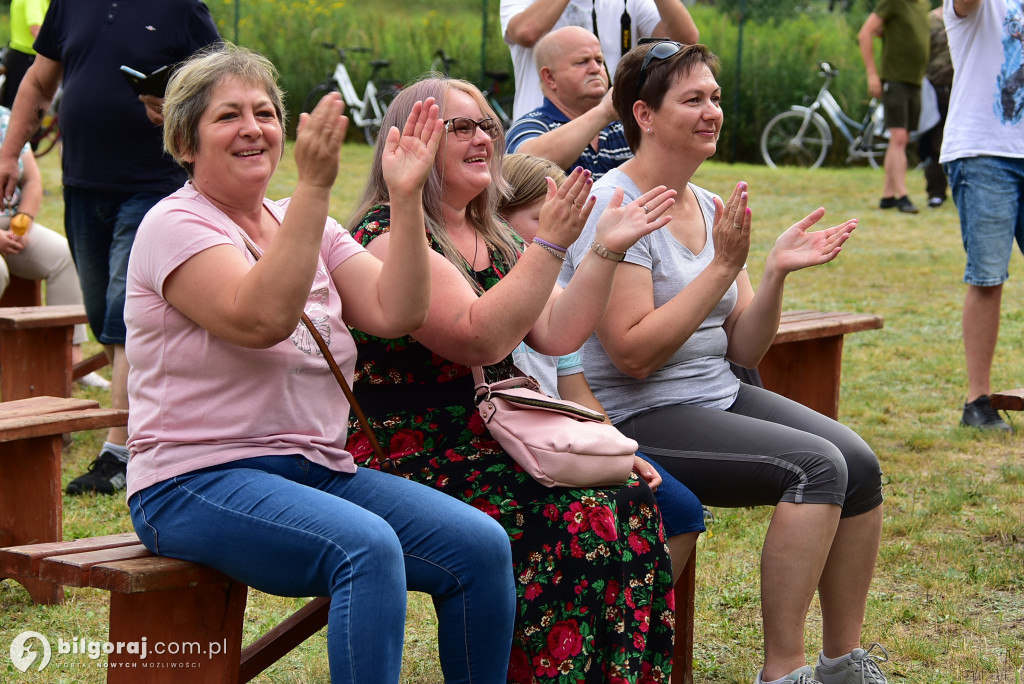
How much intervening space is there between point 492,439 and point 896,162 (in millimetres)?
8699

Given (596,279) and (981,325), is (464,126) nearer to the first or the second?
(596,279)

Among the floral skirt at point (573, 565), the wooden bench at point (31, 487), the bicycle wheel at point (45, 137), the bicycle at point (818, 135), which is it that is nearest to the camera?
the floral skirt at point (573, 565)

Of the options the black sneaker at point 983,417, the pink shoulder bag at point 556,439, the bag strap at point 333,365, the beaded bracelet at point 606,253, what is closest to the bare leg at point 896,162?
the black sneaker at point 983,417

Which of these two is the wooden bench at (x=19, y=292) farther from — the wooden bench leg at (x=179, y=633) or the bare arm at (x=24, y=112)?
the wooden bench leg at (x=179, y=633)

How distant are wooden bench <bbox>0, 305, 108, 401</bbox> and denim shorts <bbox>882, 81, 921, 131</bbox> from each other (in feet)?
25.5

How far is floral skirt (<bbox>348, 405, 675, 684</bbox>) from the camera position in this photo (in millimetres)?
2312

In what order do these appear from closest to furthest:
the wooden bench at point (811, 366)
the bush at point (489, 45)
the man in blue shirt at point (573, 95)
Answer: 1. the man in blue shirt at point (573, 95)
2. the wooden bench at point (811, 366)
3. the bush at point (489, 45)

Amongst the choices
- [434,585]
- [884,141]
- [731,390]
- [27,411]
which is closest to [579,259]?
[731,390]

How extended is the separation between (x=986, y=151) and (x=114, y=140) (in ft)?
10.5

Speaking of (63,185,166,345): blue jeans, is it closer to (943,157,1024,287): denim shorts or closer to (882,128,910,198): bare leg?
(943,157,1024,287): denim shorts

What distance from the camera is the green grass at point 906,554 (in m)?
2.97

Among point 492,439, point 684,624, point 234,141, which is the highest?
point 234,141

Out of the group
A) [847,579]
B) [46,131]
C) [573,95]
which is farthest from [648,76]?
[46,131]

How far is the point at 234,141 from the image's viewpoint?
2.21m
